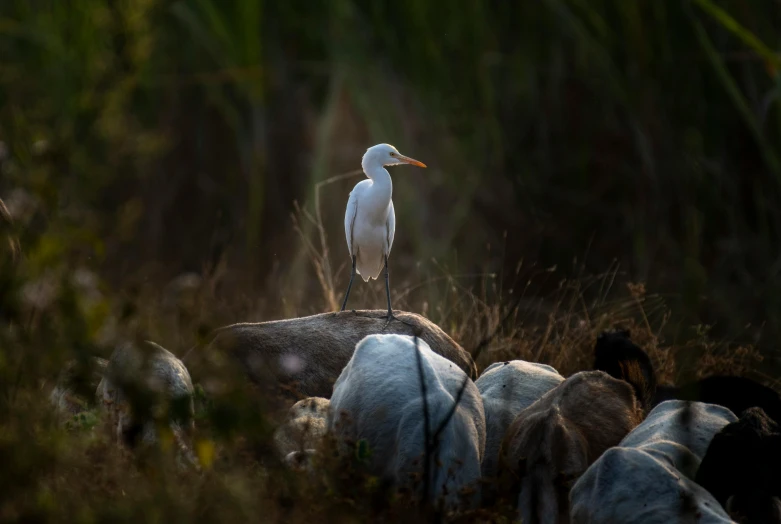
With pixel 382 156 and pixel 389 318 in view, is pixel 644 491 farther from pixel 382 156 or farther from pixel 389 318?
pixel 382 156

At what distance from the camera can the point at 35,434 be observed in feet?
6.36

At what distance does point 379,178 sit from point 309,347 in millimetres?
1064

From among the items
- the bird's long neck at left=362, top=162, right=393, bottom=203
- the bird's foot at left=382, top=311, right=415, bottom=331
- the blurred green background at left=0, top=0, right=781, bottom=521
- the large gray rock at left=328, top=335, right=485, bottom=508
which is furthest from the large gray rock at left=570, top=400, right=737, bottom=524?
the bird's long neck at left=362, top=162, right=393, bottom=203

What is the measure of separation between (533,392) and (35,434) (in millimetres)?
1842

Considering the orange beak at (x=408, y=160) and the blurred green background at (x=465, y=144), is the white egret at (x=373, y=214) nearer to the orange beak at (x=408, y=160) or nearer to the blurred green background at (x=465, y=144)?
the orange beak at (x=408, y=160)

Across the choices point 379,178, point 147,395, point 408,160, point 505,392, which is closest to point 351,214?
point 379,178

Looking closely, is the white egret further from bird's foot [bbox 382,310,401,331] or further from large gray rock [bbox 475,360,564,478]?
large gray rock [bbox 475,360,564,478]

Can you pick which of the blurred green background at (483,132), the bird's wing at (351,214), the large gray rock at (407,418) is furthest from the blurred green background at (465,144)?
the large gray rock at (407,418)

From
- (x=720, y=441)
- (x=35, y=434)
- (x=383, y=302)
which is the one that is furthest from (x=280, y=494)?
(x=383, y=302)

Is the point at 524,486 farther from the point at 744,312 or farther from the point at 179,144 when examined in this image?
the point at 179,144

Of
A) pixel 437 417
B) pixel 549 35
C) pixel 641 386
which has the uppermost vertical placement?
pixel 549 35

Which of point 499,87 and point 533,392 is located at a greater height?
point 499,87

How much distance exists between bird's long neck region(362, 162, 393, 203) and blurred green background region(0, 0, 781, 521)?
23cm

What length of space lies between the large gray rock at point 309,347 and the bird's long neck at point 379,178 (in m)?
0.78
